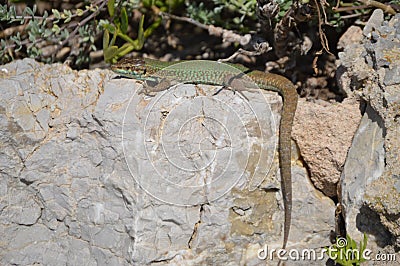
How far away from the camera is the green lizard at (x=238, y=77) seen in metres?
3.10

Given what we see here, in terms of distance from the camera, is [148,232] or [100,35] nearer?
[148,232]

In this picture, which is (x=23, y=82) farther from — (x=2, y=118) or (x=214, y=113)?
(x=214, y=113)

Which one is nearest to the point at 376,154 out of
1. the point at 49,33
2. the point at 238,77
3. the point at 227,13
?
the point at 238,77

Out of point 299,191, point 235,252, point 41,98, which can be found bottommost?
point 235,252

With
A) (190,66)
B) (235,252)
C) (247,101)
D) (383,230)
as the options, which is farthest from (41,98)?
(383,230)

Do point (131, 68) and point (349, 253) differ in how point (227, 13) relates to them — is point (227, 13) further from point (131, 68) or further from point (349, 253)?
point (349, 253)

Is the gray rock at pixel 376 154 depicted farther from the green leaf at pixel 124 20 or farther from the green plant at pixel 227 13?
the green leaf at pixel 124 20

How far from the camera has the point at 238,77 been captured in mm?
3441

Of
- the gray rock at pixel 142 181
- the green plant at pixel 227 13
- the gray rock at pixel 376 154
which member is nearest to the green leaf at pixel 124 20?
the green plant at pixel 227 13

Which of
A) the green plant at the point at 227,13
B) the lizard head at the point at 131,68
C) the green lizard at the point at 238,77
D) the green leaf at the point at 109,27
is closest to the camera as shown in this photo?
the green lizard at the point at 238,77

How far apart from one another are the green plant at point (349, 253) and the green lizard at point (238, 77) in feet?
1.09

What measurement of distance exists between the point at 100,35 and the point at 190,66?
95 cm

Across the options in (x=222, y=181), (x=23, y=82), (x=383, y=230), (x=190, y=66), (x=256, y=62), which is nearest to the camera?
(x=383, y=230)

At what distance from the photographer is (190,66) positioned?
3.64m
